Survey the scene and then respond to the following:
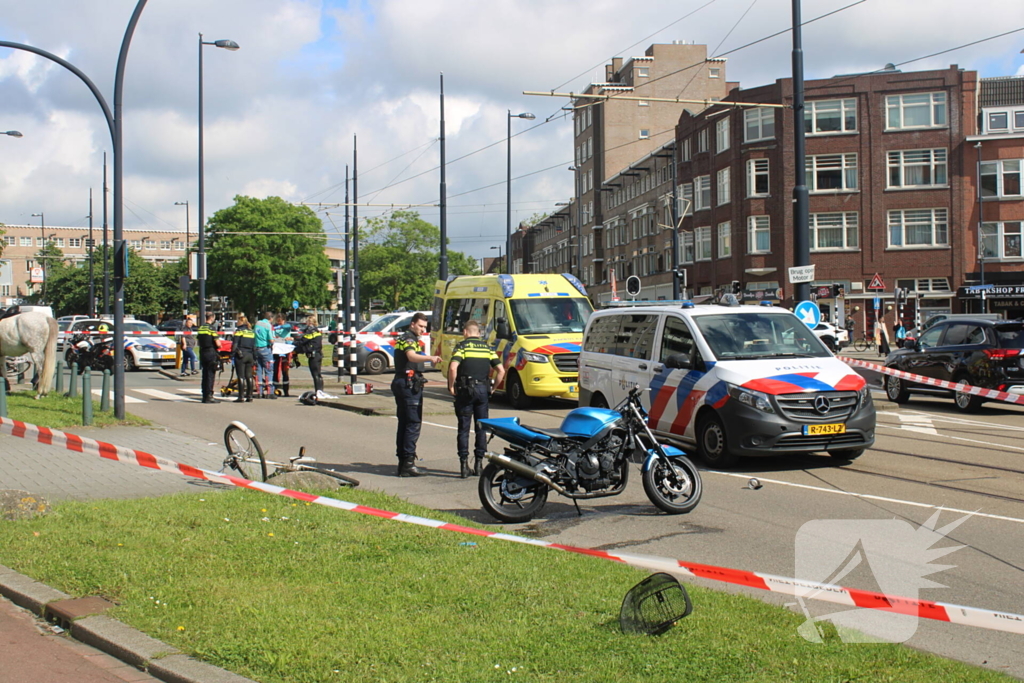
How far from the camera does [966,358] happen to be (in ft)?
58.0

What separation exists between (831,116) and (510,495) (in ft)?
143

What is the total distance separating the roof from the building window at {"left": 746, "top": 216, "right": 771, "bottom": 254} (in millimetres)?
14759

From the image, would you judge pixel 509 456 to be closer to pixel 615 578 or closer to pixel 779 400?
pixel 615 578

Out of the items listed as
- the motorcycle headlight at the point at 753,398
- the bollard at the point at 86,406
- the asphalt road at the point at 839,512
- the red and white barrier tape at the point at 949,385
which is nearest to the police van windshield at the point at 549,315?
the asphalt road at the point at 839,512

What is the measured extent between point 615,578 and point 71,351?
2909cm

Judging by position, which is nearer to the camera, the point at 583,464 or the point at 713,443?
the point at 583,464

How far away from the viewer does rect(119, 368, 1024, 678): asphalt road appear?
19.7ft

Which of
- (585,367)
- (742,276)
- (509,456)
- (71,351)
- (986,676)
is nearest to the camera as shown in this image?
(986,676)

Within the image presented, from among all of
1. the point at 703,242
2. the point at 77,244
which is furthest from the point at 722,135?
the point at 77,244

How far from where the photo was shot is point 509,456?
8.27m

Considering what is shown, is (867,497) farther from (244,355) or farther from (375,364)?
(375,364)

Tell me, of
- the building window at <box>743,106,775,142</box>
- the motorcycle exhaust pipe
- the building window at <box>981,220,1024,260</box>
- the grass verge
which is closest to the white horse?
the grass verge

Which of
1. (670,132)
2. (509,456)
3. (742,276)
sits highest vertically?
(670,132)

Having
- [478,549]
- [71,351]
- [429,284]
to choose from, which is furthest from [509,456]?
[429,284]
